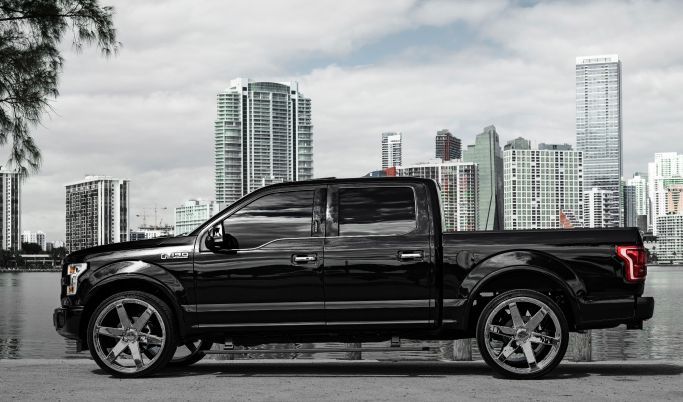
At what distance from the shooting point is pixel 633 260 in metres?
8.38

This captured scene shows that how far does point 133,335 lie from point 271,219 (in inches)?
66.7

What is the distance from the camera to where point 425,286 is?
27.7 ft

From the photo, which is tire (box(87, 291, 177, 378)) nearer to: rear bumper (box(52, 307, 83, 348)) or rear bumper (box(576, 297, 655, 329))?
rear bumper (box(52, 307, 83, 348))

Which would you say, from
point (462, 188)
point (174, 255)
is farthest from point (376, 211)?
point (462, 188)

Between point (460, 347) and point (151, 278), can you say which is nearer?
point (151, 278)

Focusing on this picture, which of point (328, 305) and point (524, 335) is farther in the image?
point (328, 305)

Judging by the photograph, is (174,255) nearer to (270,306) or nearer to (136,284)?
(136,284)

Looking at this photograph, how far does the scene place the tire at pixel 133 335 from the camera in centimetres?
863

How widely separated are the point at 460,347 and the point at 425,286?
80.2 inches

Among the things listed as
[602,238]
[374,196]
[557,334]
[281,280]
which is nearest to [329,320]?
[281,280]

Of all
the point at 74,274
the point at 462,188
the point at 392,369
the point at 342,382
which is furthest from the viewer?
the point at 462,188

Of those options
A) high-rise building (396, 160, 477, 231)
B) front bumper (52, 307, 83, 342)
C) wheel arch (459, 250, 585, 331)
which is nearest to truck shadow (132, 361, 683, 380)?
wheel arch (459, 250, 585, 331)

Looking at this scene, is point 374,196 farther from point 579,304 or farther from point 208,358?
point 208,358

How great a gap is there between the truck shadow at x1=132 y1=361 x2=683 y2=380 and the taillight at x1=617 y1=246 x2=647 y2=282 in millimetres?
1043
